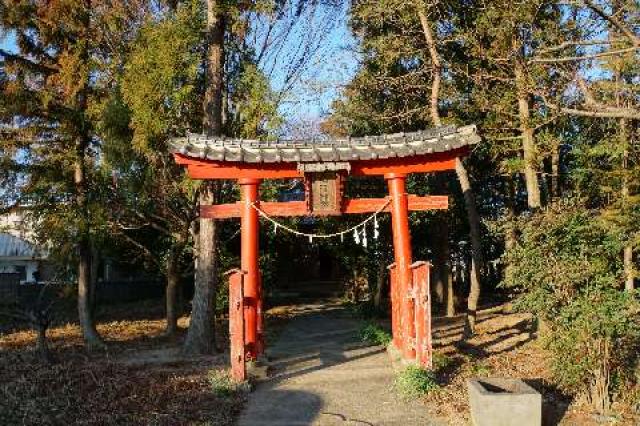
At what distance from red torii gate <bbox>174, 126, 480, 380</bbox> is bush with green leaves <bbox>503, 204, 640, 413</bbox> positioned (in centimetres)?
187

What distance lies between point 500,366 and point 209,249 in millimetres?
6258

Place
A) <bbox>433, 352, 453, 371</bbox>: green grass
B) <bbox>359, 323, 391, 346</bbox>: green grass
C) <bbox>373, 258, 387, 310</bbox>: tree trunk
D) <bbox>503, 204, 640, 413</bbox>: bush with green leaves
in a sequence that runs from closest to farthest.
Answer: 1. <bbox>503, 204, 640, 413</bbox>: bush with green leaves
2. <bbox>433, 352, 453, 371</bbox>: green grass
3. <bbox>359, 323, 391, 346</bbox>: green grass
4. <bbox>373, 258, 387, 310</bbox>: tree trunk

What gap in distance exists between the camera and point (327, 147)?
10758 mm

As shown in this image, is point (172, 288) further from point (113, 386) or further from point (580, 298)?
point (580, 298)

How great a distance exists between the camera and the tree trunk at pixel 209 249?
41.3 feet

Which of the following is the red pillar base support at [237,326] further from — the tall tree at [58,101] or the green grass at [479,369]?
the tall tree at [58,101]

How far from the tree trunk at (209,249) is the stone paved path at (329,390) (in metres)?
1.49

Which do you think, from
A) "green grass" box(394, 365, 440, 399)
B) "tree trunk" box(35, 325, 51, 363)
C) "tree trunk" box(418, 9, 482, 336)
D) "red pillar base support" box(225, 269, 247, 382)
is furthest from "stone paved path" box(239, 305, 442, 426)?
"tree trunk" box(35, 325, 51, 363)

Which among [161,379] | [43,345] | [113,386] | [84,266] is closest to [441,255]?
[84,266]

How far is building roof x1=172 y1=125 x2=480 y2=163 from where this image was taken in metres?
10.5

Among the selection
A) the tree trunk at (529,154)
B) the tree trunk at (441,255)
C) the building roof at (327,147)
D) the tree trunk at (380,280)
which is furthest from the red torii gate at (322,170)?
the tree trunk at (441,255)

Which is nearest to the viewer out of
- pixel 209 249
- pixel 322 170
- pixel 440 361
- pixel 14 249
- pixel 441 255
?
pixel 440 361

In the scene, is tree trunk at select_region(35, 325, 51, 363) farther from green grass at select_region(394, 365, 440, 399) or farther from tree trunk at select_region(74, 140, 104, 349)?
green grass at select_region(394, 365, 440, 399)

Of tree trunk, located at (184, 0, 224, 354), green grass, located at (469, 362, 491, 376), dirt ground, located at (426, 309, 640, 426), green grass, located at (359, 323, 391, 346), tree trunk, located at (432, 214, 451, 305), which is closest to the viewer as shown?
dirt ground, located at (426, 309, 640, 426)
